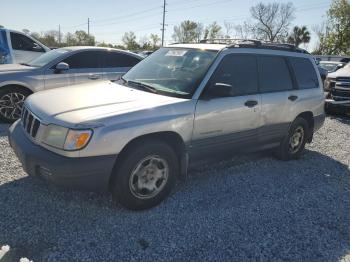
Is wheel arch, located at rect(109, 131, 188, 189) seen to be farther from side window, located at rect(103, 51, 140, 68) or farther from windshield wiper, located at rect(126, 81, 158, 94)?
side window, located at rect(103, 51, 140, 68)

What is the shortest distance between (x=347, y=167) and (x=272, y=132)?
1.74m

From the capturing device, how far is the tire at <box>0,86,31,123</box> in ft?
21.9

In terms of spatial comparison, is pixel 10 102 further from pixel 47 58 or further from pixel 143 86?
pixel 143 86

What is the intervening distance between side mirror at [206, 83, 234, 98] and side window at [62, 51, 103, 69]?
4320 mm

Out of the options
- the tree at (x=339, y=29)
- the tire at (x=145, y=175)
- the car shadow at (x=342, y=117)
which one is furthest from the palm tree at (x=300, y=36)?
the tire at (x=145, y=175)

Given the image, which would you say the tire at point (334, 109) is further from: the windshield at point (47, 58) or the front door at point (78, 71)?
the windshield at point (47, 58)

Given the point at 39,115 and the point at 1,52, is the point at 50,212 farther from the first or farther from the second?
the point at 1,52

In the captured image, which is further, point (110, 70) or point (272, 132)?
point (110, 70)

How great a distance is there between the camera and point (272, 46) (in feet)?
17.3

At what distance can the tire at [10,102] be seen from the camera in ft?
21.9

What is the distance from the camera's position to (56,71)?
23.4ft

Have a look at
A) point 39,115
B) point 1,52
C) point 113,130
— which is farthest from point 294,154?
point 1,52

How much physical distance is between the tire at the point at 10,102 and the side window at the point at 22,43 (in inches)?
162

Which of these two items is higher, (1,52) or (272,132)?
(1,52)
